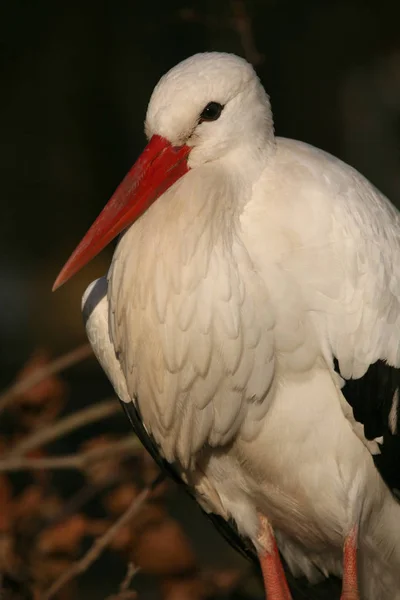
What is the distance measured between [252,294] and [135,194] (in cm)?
37

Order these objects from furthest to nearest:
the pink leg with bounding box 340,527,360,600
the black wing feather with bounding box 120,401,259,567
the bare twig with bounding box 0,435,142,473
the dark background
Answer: the dark background → the bare twig with bounding box 0,435,142,473 → the black wing feather with bounding box 120,401,259,567 → the pink leg with bounding box 340,527,360,600

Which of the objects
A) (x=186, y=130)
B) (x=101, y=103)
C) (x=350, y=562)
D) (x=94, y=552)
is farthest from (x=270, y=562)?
(x=101, y=103)

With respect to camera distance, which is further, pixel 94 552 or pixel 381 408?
pixel 94 552

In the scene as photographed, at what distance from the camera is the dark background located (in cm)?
675

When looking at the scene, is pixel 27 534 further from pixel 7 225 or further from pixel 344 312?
pixel 7 225

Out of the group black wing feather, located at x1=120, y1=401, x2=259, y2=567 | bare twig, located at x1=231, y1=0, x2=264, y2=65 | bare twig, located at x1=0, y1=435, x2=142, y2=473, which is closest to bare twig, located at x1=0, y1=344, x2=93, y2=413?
bare twig, located at x1=0, y1=435, x2=142, y2=473

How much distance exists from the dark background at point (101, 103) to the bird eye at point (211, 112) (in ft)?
12.5

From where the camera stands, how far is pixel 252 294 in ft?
8.56

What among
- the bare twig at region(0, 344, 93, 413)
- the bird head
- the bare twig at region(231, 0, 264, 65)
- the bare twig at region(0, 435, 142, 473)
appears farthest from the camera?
the bare twig at region(231, 0, 264, 65)

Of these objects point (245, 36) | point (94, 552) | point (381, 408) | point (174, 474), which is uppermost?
point (245, 36)

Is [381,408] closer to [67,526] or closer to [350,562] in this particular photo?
[350,562]

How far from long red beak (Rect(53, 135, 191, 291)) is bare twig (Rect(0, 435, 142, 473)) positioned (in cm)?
92

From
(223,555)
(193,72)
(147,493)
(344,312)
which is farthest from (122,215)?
(223,555)

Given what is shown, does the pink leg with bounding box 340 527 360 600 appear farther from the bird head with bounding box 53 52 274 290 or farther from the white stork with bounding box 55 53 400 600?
the bird head with bounding box 53 52 274 290
